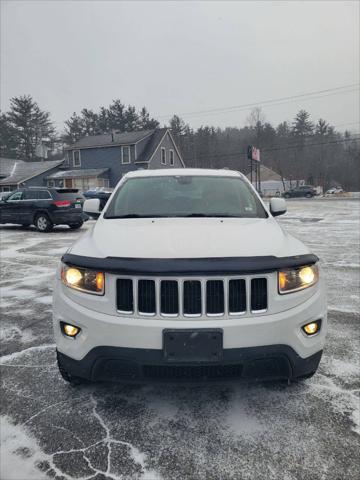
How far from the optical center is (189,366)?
2064 mm

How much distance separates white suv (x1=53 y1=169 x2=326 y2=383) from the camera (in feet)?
6.77

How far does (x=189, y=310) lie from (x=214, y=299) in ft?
0.52

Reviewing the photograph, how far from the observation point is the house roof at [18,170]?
36.0 m

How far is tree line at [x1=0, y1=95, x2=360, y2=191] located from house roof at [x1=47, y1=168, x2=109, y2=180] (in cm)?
2744

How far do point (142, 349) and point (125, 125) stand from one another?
64498 mm

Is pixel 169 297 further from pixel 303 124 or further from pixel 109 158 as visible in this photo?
pixel 303 124

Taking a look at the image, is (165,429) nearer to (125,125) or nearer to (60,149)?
(125,125)

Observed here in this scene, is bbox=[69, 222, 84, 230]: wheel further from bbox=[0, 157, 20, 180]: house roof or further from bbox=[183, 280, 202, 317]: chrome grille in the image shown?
bbox=[0, 157, 20, 180]: house roof

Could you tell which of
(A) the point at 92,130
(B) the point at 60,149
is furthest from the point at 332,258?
(B) the point at 60,149

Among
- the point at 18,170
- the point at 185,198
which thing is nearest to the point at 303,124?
the point at 18,170

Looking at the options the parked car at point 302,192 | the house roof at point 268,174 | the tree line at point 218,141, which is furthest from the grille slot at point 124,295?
the house roof at point 268,174

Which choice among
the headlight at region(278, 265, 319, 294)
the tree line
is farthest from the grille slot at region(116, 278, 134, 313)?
the tree line

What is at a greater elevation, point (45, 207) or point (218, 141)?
point (218, 141)

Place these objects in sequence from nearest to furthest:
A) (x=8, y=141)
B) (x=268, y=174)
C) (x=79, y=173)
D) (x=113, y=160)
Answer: (x=79, y=173) → (x=113, y=160) → (x=8, y=141) → (x=268, y=174)
